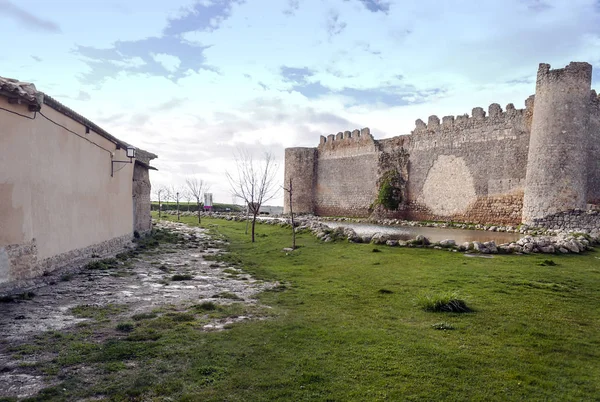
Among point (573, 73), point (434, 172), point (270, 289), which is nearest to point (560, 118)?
point (573, 73)

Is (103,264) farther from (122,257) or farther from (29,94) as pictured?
(29,94)

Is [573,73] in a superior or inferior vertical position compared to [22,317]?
superior

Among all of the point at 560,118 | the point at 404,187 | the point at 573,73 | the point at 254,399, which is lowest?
the point at 254,399

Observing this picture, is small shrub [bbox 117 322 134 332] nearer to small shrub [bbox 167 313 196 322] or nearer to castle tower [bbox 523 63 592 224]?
small shrub [bbox 167 313 196 322]

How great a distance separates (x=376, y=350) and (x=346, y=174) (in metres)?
38.2

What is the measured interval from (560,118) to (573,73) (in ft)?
8.13

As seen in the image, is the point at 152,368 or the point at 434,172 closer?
the point at 152,368

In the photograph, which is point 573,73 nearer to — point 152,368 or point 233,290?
point 233,290

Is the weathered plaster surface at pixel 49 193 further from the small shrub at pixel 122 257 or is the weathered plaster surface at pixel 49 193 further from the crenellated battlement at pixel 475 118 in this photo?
the crenellated battlement at pixel 475 118

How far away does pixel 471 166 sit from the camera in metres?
31.1

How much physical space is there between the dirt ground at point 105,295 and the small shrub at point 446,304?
11.4 ft

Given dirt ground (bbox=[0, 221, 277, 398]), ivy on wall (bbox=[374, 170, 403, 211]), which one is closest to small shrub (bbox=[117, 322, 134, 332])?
dirt ground (bbox=[0, 221, 277, 398])

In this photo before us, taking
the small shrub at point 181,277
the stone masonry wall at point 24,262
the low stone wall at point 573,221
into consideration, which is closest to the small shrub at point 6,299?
the stone masonry wall at point 24,262

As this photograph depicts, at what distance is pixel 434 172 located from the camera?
113 ft
